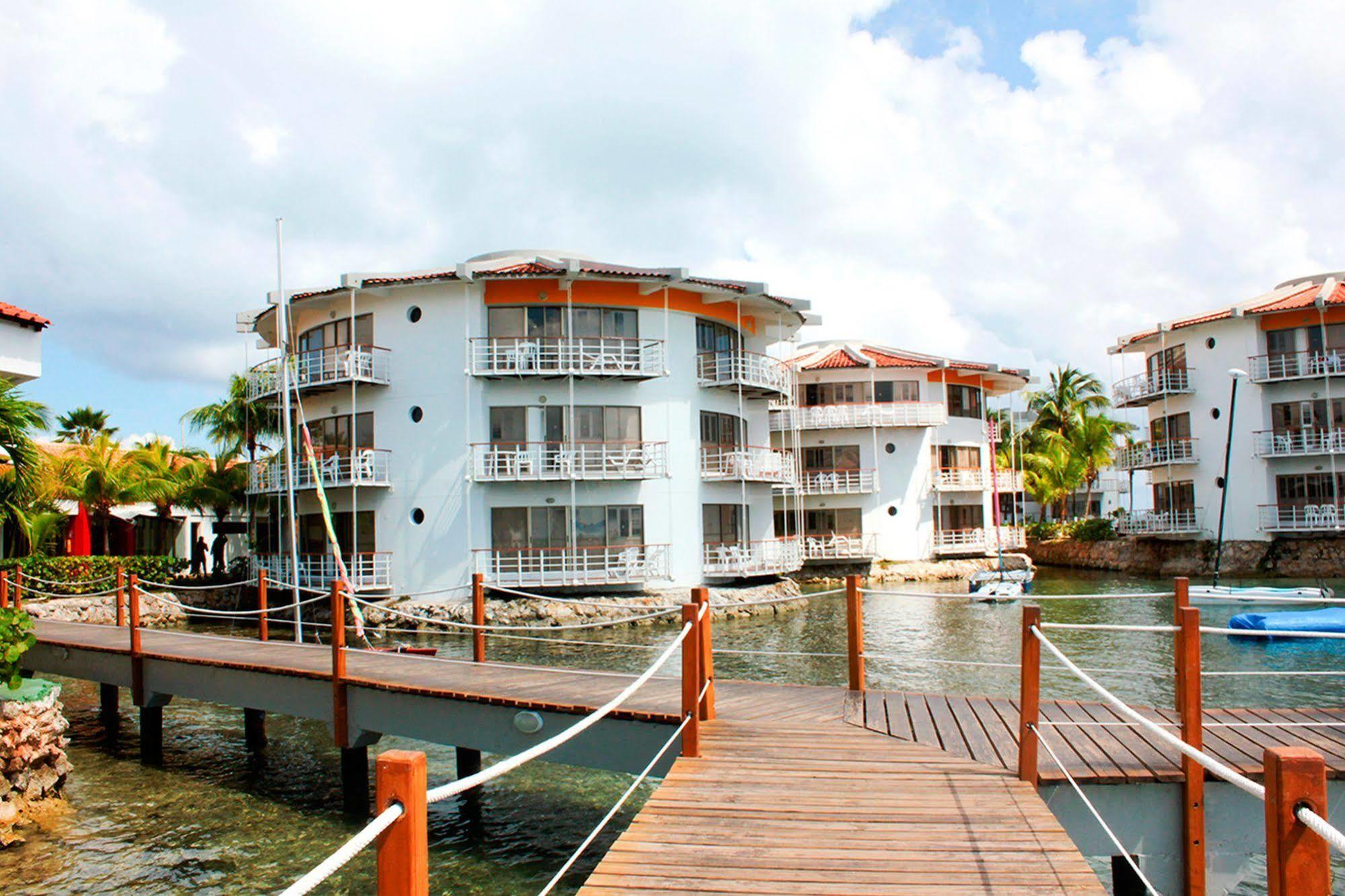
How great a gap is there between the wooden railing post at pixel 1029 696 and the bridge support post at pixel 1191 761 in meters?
0.99

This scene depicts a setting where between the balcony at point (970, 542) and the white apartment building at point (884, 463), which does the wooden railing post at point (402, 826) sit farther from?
the balcony at point (970, 542)

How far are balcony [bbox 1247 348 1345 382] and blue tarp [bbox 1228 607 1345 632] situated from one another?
20426 mm

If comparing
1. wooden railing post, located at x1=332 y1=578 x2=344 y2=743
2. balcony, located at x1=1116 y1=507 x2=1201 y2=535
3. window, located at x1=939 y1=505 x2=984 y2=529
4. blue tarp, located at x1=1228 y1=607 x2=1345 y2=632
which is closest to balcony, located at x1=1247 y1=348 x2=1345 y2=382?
balcony, located at x1=1116 y1=507 x2=1201 y2=535

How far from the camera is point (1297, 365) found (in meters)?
40.1

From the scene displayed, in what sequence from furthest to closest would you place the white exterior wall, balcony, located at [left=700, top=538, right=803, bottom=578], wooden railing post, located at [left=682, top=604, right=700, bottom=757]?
balcony, located at [left=700, top=538, right=803, bottom=578], the white exterior wall, wooden railing post, located at [left=682, top=604, right=700, bottom=757]

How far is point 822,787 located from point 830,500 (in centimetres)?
3866

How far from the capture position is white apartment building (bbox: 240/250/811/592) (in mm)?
29906

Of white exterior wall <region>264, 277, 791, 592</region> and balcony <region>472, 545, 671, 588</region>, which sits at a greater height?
white exterior wall <region>264, 277, 791, 592</region>

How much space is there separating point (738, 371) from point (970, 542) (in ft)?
61.8

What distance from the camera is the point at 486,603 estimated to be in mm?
29609

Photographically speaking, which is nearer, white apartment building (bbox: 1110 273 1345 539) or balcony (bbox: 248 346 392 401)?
balcony (bbox: 248 346 392 401)

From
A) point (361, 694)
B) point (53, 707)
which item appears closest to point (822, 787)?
point (361, 694)

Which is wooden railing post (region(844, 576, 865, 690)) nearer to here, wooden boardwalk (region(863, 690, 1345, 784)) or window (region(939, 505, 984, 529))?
wooden boardwalk (region(863, 690, 1345, 784))

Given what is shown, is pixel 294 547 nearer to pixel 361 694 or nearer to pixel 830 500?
pixel 361 694
